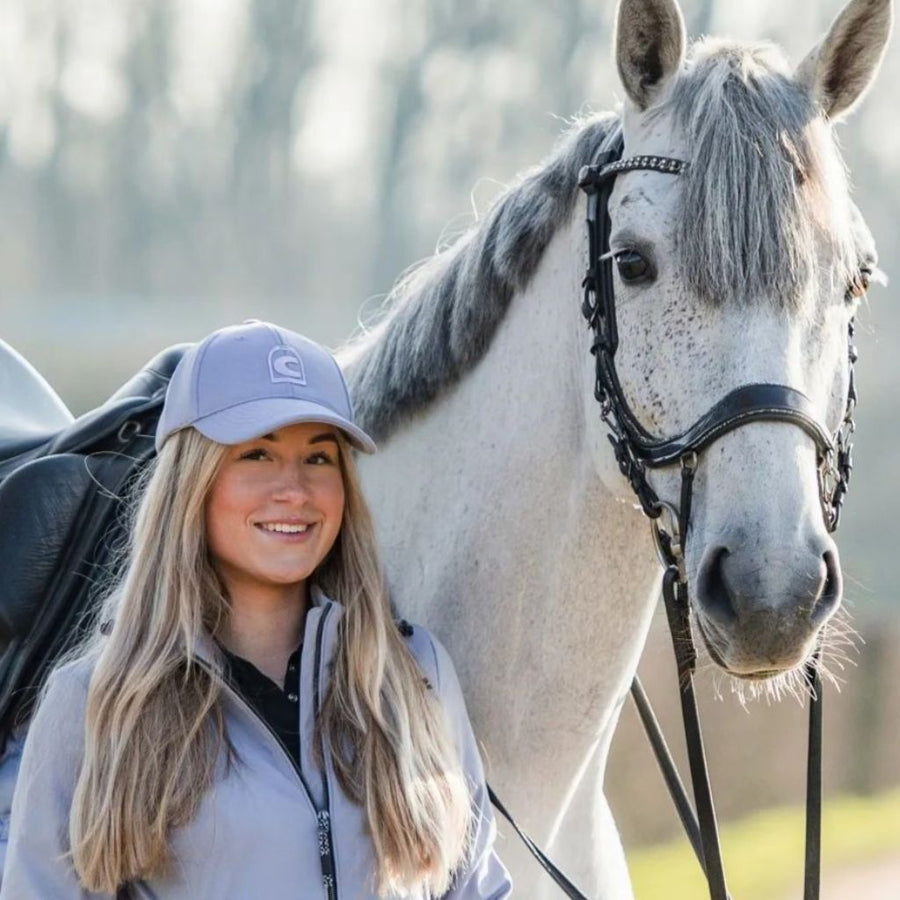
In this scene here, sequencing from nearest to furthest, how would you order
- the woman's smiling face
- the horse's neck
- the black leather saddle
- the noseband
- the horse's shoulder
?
the noseband → the woman's smiling face → the horse's shoulder → the horse's neck → the black leather saddle

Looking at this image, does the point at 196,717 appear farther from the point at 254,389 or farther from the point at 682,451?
the point at 682,451

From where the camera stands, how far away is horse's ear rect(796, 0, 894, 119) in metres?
2.49

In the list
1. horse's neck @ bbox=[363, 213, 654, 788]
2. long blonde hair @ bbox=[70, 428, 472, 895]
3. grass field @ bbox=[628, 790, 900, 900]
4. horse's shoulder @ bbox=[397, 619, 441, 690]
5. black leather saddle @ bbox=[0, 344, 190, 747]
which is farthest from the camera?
grass field @ bbox=[628, 790, 900, 900]

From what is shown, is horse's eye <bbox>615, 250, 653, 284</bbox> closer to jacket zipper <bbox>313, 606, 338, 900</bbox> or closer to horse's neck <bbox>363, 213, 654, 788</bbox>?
horse's neck <bbox>363, 213, 654, 788</bbox>

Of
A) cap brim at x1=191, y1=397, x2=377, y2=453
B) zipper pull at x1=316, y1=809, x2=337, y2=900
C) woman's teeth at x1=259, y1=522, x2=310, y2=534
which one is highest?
cap brim at x1=191, y1=397, x2=377, y2=453

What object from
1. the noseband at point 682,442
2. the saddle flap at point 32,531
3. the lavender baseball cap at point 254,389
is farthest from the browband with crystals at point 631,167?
the saddle flap at point 32,531

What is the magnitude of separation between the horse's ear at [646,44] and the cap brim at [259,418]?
30.1 inches

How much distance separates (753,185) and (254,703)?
1.12 metres

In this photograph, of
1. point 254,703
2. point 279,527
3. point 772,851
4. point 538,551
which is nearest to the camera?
point 254,703

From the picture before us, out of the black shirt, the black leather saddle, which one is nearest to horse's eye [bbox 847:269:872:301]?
the black shirt

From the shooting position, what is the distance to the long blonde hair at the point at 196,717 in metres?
2.15

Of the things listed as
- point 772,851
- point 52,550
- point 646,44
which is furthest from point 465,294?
point 772,851

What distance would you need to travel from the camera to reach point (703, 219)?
7.63 feet

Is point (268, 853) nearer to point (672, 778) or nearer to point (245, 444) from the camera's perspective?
point (245, 444)
